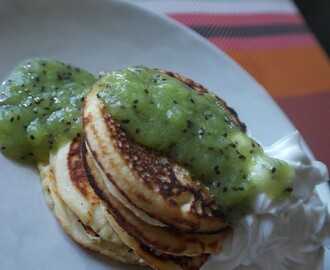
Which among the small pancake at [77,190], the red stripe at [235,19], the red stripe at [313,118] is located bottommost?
the red stripe at [313,118]

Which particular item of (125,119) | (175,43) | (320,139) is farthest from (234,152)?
(320,139)

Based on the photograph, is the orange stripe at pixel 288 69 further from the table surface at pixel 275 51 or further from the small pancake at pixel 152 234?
the small pancake at pixel 152 234

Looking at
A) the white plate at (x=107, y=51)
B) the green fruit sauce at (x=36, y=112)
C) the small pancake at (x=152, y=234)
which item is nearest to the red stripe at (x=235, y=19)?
the white plate at (x=107, y=51)

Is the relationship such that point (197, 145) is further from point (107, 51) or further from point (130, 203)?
point (107, 51)

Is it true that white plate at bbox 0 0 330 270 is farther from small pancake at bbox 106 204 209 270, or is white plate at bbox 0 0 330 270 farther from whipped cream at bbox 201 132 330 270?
whipped cream at bbox 201 132 330 270

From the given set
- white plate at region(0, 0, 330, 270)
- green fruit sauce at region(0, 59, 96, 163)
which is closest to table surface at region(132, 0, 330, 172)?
white plate at region(0, 0, 330, 270)
